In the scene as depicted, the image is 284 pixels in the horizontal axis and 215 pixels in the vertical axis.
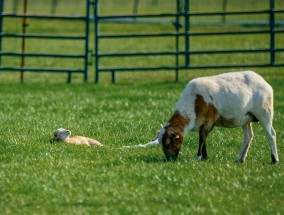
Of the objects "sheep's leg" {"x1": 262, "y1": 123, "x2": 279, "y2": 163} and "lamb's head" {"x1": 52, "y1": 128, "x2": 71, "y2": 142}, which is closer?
"sheep's leg" {"x1": 262, "y1": 123, "x2": 279, "y2": 163}

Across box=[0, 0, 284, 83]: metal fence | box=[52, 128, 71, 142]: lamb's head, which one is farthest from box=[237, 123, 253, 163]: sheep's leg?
box=[0, 0, 284, 83]: metal fence

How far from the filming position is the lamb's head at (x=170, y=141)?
1097 centimetres

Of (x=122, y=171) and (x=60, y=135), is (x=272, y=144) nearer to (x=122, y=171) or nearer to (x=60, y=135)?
(x=122, y=171)

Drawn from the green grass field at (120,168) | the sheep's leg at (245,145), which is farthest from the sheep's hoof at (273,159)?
the sheep's leg at (245,145)

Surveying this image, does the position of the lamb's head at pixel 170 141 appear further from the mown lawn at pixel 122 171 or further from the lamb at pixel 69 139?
the lamb at pixel 69 139

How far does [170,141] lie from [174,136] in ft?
0.25

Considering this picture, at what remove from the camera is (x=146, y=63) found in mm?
26297

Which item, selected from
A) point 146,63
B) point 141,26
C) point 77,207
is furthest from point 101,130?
point 141,26

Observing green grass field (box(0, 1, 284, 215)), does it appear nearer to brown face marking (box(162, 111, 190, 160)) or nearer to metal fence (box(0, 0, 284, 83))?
brown face marking (box(162, 111, 190, 160))

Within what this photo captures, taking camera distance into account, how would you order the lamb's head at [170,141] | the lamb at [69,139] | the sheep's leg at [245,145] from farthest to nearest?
1. the lamb at [69,139]
2. the sheep's leg at [245,145]
3. the lamb's head at [170,141]

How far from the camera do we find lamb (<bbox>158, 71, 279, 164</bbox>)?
1105 cm

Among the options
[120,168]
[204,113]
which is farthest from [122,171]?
[204,113]

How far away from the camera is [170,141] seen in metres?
11.0

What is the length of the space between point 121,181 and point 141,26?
85.4ft
